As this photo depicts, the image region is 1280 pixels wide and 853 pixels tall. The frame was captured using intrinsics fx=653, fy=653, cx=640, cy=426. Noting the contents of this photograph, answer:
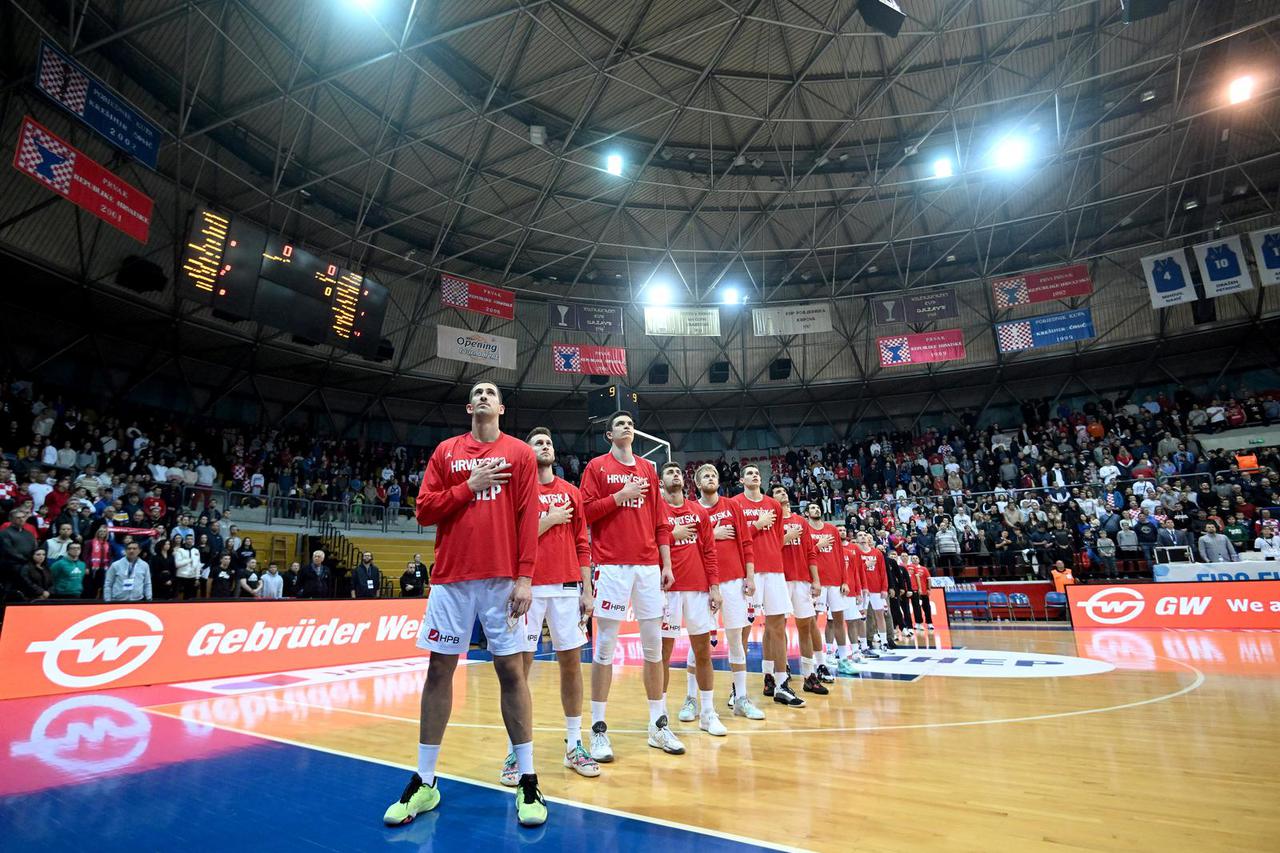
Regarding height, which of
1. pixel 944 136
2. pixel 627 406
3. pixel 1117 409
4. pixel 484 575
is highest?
pixel 944 136

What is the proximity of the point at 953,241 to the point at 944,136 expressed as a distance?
20.2 feet

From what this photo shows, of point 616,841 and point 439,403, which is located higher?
point 439,403

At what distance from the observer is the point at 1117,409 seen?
1013 inches

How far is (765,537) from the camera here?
703 centimetres

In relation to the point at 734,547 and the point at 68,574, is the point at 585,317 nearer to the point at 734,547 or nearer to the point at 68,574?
the point at 68,574

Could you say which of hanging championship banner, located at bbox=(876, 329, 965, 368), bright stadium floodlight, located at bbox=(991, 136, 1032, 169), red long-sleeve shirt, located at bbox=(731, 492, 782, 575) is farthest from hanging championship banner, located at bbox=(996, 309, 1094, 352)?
red long-sleeve shirt, located at bbox=(731, 492, 782, 575)

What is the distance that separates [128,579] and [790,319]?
18996mm

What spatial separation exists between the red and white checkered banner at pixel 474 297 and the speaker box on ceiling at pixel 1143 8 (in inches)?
608

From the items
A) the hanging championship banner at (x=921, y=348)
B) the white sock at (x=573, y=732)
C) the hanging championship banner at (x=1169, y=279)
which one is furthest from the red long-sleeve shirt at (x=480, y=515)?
the hanging championship banner at (x=1169, y=279)

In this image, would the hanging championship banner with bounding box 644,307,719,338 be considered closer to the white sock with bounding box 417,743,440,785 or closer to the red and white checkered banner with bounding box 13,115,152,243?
the red and white checkered banner with bounding box 13,115,152,243

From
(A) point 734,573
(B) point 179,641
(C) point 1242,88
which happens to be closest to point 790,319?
(C) point 1242,88

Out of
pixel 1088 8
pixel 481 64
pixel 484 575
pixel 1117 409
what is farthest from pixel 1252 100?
pixel 484 575

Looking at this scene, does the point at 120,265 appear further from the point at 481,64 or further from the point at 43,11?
the point at 481,64

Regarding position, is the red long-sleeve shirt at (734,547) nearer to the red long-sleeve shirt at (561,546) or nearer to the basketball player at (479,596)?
the red long-sleeve shirt at (561,546)
